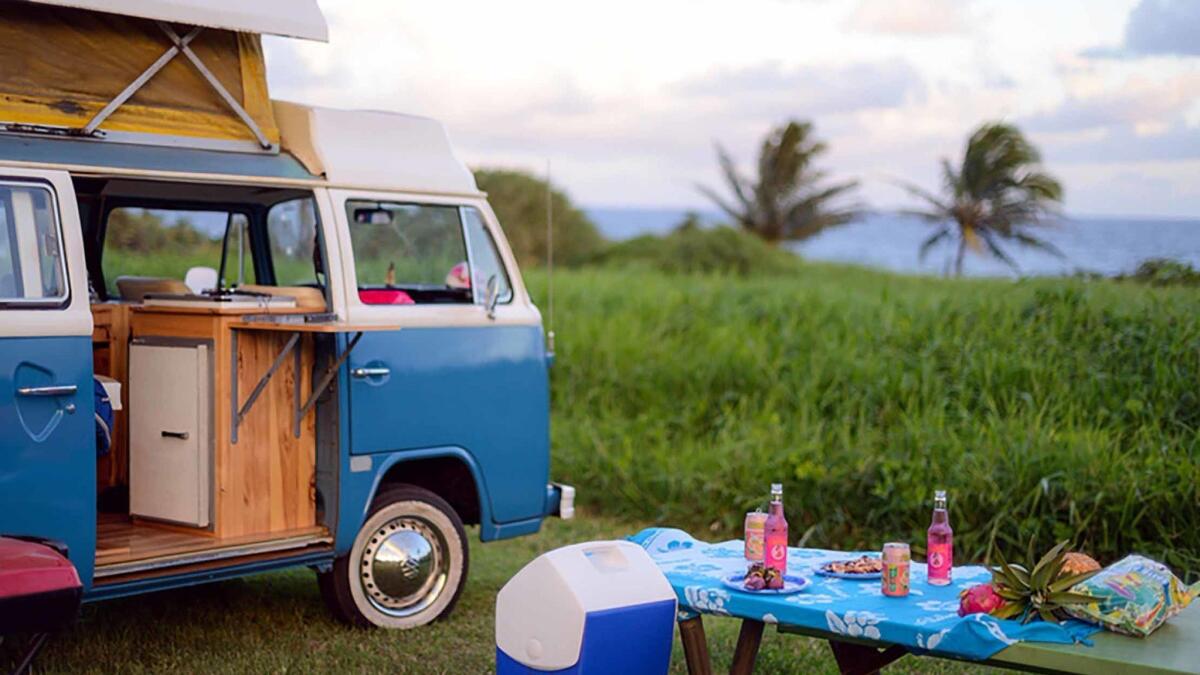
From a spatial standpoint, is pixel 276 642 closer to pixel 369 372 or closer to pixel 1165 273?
pixel 369 372

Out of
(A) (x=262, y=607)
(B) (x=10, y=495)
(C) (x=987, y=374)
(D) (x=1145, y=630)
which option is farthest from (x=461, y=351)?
(C) (x=987, y=374)

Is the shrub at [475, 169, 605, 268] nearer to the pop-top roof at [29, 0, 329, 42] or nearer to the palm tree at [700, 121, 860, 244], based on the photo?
the palm tree at [700, 121, 860, 244]

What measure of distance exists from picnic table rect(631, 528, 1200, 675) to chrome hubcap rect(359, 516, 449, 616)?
174 centimetres

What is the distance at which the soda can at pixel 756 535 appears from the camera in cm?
492

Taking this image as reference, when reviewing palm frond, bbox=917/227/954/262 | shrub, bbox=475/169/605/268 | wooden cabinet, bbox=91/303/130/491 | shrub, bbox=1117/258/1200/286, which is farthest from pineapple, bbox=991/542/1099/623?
shrub, bbox=475/169/605/268

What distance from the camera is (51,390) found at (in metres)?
5.08

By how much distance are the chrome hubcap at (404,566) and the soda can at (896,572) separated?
2731 mm

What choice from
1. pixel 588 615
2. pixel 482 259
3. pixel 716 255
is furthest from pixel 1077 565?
pixel 716 255

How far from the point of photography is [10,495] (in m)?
5.02

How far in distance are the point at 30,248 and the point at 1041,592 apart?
391 cm

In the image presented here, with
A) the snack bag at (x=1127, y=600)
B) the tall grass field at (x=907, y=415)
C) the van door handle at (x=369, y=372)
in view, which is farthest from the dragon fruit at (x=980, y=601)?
the van door handle at (x=369, y=372)

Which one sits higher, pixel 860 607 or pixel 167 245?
pixel 167 245

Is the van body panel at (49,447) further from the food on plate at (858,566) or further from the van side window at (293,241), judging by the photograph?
the food on plate at (858,566)

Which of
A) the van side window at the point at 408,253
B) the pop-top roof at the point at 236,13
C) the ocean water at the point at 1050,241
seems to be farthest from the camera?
the ocean water at the point at 1050,241
